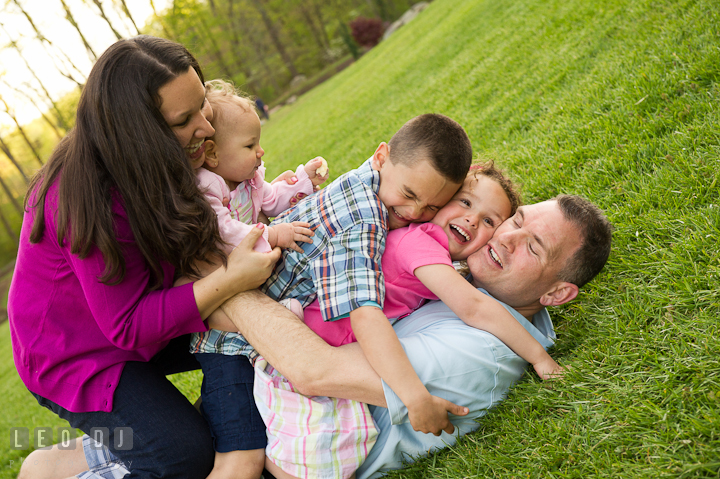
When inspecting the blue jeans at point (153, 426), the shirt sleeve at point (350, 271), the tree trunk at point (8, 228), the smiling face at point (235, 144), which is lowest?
the tree trunk at point (8, 228)

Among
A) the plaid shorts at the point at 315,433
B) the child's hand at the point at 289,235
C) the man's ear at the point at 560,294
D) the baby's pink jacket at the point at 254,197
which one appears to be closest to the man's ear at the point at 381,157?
the child's hand at the point at 289,235

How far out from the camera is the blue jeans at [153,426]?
2242 millimetres

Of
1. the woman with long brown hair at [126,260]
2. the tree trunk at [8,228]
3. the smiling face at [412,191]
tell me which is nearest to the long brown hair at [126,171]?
the woman with long brown hair at [126,260]

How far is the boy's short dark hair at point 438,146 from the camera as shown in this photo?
2.51 meters

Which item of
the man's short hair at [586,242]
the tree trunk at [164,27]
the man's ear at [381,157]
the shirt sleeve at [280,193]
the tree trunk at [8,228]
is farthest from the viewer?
the tree trunk at [164,27]

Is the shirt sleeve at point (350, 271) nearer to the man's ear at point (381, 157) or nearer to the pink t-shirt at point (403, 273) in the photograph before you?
the pink t-shirt at point (403, 273)

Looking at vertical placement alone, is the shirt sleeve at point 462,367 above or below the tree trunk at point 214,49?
below

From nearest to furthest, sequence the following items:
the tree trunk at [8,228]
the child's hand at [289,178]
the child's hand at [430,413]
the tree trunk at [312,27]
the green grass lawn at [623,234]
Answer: the green grass lawn at [623,234]
the child's hand at [430,413]
the child's hand at [289,178]
the tree trunk at [8,228]
the tree trunk at [312,27]

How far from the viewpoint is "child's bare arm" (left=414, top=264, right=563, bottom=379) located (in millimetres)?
2182

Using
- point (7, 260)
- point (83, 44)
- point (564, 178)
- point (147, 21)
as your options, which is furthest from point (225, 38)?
point (564, 178)

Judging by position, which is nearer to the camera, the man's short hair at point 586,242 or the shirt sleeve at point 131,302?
the shirt sleeve at point 131,302

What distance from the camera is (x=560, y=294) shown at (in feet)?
8.18

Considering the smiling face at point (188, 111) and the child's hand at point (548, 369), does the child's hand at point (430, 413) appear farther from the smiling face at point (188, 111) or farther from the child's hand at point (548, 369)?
the smiling face at point (188, 111)

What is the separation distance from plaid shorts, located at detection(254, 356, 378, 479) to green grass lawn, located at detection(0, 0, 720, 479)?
0.99ft
